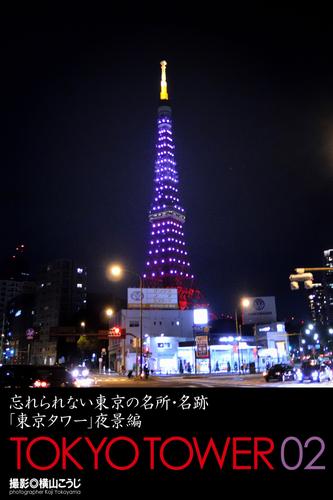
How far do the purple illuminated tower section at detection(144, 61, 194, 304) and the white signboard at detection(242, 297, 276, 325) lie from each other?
77.6 m

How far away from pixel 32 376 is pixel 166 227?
15222cm

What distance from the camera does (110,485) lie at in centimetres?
429

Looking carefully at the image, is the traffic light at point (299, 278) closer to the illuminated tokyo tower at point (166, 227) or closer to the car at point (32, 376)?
the car at point (32, 376)

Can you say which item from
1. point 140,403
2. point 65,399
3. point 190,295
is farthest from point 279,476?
point 190,295

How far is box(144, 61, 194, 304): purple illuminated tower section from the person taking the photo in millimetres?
157900

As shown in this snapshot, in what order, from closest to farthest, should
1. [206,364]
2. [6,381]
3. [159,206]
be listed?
1. [6,381]
2. [206,364]
3. [159,206]

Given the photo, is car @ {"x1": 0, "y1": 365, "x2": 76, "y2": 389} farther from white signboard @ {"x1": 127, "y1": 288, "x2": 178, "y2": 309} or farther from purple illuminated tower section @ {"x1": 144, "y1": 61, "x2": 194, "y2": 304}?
purple illuminated tower section @ {"x1": 144, "y1": 61, "x2": 194, "y2": 304}

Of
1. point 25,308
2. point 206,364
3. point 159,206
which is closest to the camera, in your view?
point 206,364

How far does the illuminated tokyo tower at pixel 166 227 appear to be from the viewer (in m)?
156

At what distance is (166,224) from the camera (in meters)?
170

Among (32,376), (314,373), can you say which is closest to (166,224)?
(314,373)

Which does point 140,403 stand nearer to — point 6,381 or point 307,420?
point 307,420

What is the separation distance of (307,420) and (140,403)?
5.40ft

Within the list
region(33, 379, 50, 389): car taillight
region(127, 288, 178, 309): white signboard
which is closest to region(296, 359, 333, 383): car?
region(33, 379, 50, 389): car taillight
